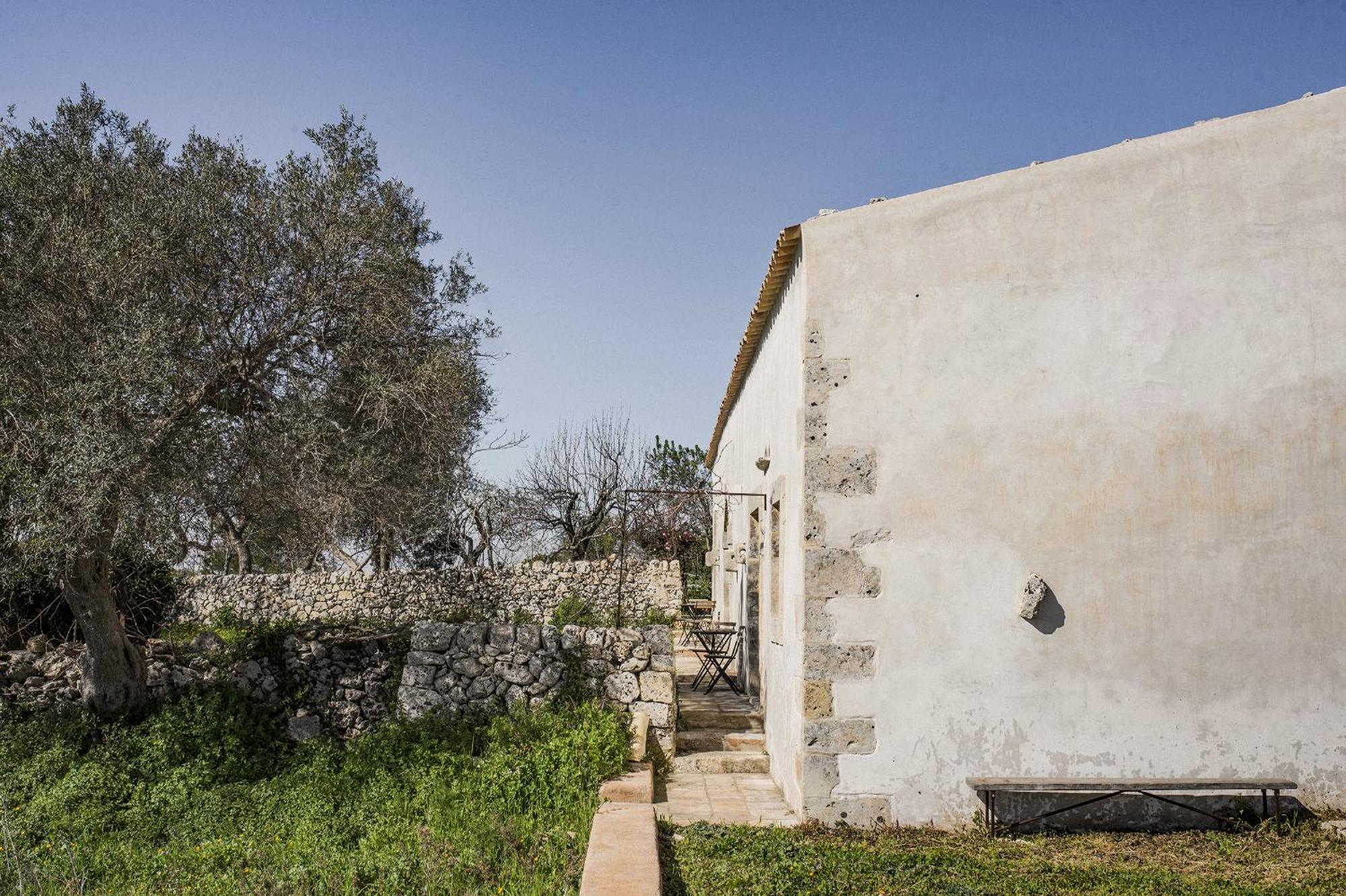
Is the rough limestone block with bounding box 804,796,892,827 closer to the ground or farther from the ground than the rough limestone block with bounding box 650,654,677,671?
closer to the ground

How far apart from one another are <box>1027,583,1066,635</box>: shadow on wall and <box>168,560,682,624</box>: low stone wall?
34.8 feet

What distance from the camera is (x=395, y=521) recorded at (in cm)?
987

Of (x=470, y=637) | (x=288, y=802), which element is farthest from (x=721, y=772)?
(x=288, y=802)

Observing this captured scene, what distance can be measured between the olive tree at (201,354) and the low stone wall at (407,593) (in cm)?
611

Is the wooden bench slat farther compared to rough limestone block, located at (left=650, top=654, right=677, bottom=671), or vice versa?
rough limestone block, located at (left=650, top=654, right=677, bottom=671)

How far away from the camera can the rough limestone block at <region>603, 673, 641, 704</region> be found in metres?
8.40

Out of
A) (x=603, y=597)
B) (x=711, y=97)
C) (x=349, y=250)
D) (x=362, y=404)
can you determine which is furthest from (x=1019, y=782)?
(x=603, y=597)

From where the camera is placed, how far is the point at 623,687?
27.7ft

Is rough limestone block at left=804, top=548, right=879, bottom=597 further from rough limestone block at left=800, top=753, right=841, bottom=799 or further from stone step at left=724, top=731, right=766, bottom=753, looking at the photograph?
stone step at left=724, top=731, right=766, bottom=753

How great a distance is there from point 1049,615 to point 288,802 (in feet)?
20.0

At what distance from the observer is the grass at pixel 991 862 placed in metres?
4.79

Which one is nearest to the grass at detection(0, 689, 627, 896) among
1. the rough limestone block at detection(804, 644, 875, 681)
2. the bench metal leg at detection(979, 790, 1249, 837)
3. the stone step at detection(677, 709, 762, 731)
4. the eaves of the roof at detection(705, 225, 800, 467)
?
the stone step at detection(677, 709, 762, 731)

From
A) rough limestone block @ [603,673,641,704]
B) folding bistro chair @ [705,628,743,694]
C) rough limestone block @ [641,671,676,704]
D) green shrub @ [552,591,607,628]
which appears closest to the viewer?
rough limestone block @ [641,671,676,704]

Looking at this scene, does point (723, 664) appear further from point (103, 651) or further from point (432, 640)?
point (103, 651)
